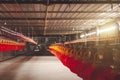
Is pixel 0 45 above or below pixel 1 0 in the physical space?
below

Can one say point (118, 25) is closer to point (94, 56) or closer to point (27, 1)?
point (94, 56)

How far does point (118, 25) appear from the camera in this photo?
9.82 metres

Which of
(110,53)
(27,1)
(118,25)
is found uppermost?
(27,1)

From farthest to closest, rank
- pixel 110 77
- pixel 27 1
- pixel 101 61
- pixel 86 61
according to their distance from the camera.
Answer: pixel 27 1
pixel 86 61
pixel 101 61
pixel 110 77

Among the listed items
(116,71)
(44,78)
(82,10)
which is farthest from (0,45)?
(116,71)

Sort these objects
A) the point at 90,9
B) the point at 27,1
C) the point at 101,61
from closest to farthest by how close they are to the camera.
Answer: the point at 101,61 < the point at 27,1 < the point at 90,9

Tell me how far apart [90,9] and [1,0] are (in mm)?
5470

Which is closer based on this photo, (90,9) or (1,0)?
(1,0)

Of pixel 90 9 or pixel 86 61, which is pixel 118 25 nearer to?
pixel 86 61

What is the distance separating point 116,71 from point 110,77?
32 cm

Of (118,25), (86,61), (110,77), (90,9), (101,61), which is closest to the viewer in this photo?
(110,77)

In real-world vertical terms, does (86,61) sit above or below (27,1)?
below

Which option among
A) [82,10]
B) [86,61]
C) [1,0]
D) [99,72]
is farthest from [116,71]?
[82,10]

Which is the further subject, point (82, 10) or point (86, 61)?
point (82, 10)
